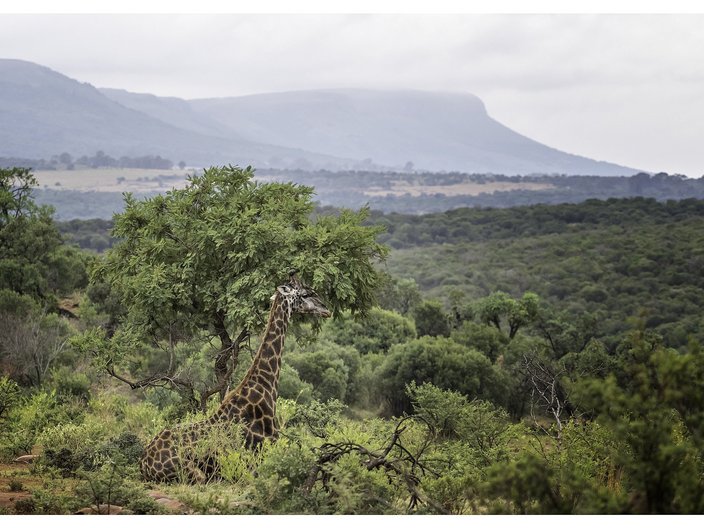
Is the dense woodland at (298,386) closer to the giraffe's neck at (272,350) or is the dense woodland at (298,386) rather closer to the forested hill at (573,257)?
the giraffe's neck at (272,350)

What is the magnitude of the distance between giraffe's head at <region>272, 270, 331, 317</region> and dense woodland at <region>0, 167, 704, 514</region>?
1.46m

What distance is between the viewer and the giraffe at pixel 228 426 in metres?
10.2

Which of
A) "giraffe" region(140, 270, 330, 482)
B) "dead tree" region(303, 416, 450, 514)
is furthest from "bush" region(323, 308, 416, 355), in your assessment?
"dead tree" region(303, 416, 450, 514)

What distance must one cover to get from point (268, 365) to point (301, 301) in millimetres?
915

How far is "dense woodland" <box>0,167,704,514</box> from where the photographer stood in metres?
7.67

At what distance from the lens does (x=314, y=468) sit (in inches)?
357

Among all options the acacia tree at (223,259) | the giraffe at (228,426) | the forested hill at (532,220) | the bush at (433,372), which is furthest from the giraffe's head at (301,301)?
the forested hill at (532,220)

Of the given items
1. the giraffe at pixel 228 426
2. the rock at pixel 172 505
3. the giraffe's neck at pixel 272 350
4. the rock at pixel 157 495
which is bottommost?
the rock at pixel 157 495

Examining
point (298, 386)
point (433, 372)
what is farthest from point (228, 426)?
point (433, 372)

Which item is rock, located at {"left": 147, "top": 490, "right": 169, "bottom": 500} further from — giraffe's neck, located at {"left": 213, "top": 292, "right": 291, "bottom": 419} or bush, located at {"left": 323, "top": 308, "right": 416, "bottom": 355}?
bush, located at {"left": 323, "top": 308, "right": 416, "bottom": 355}

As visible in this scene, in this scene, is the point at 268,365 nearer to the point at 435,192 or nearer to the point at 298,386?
the point at 298,386

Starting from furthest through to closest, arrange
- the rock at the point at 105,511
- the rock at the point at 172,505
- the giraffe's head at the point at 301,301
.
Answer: the giraffe's head at the point at 301,301 → the rock at the point at 172,505 → the rock at the point at 105,511

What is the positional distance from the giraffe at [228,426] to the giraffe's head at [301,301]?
6 cm
